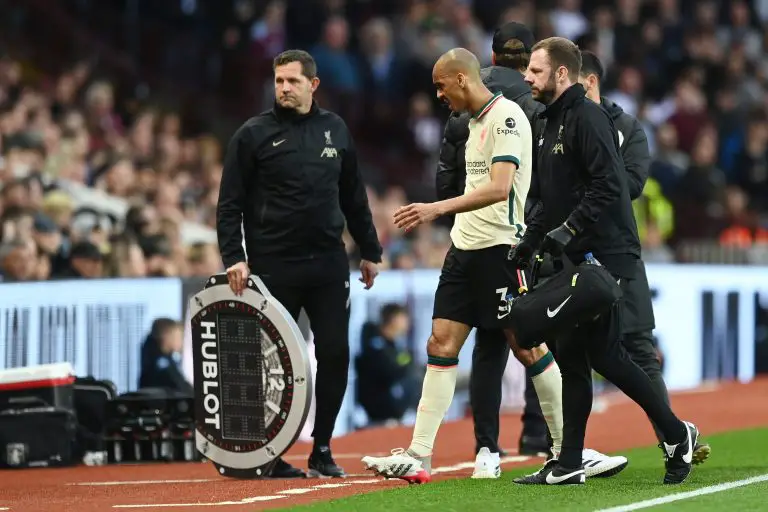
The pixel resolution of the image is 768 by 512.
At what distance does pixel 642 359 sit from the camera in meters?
9.33

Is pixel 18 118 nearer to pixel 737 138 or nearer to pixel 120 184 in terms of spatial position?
pixel 120 184

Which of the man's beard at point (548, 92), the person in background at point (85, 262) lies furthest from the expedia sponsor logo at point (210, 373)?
→ the person in background at point (85, 262)

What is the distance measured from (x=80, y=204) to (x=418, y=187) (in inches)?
253

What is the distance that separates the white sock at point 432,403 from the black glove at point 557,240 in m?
0.99

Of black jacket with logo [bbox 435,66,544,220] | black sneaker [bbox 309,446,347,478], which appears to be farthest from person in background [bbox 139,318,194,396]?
black jacket with logo [bbox 435,66,544,220]

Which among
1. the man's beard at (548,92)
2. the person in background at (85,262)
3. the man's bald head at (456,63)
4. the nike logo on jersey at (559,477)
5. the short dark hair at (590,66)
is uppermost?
the short dark hair at (590,66)

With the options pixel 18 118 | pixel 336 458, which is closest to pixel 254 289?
pixel 336 458

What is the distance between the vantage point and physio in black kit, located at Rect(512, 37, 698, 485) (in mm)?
8344

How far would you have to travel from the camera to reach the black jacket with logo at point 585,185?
8211 mm

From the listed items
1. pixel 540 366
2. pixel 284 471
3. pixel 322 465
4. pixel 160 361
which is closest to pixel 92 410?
pixel 160 361

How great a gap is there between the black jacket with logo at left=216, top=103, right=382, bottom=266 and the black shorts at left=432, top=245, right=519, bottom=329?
0.92m

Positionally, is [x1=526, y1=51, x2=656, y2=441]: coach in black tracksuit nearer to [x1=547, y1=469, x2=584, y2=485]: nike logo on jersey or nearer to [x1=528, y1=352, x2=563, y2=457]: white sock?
[x1=528, y1=352, x2=563, y2=457]: white sock

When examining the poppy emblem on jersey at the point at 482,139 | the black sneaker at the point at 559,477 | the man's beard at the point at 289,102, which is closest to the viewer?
the black sneaker at the point at 559,477

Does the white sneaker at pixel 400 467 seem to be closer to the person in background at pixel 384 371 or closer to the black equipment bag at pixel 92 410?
the black equipment bag at pixel 92 410
